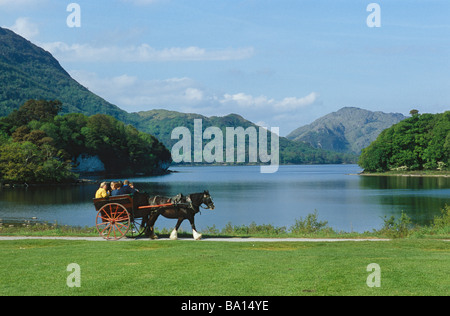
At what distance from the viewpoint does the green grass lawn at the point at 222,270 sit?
9133 millimetres

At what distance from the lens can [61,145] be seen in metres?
130

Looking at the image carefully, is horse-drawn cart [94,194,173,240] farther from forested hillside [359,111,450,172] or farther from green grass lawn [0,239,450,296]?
forested hillside [359,111,450,172]

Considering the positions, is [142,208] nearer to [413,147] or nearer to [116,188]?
[116,188]

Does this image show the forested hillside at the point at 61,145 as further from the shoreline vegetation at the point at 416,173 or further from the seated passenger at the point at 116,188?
the seated passenger at the point at 116,188

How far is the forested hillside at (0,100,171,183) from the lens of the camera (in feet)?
310

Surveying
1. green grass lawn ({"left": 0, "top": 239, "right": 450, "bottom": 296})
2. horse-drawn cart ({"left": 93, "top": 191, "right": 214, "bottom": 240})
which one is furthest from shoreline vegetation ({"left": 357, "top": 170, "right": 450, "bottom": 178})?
green grass lawn ({"left": 0, "top": 239, "right": 450, "bottom": 296})

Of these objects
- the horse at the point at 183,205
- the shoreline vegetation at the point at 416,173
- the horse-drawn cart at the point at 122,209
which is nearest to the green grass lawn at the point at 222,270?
the horse-drawn cart at the point at 122,209

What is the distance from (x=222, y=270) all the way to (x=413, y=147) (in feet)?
492

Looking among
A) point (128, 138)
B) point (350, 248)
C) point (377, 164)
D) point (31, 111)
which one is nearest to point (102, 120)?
point (128, 138)

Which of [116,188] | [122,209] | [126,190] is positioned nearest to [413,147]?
[116,188]

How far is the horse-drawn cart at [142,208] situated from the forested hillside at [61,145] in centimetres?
8064

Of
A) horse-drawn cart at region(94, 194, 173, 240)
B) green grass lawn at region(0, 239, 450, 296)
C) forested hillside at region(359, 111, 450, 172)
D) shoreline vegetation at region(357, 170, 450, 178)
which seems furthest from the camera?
forested hillside at region(359, 111, 450, 172)

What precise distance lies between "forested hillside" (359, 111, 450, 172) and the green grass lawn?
13445 centimetres
